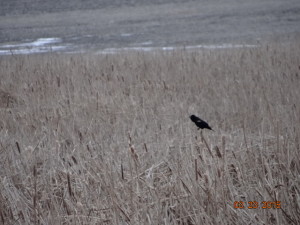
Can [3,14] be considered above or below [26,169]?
above

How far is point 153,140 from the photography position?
110 inches

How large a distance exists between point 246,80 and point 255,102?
2.89 feet

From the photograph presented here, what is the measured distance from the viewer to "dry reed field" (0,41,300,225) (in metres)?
1.75

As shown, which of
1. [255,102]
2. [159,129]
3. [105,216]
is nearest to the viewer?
[105,216]

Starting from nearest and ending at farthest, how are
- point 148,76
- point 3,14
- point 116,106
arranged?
1. point 116,106
2. point 148,76
3. point 3,14

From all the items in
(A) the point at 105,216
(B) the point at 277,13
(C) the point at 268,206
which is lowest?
(A) the point at 105,216

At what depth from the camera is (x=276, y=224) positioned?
61.0 inches

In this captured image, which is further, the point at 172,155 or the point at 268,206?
the point at 172,155

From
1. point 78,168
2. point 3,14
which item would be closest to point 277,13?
point 78,168

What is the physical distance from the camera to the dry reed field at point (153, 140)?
1745 millimetres

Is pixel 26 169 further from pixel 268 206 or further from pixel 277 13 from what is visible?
pixel 277 13
